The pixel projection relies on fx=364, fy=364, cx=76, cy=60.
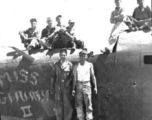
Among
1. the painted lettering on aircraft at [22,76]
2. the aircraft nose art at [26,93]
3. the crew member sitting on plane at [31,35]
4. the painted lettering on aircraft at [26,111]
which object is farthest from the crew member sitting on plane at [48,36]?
the painted lettering on aircraft at [26,111]

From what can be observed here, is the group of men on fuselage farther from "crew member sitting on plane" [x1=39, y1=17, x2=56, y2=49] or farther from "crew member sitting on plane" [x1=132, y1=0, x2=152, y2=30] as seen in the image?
"crew member sitting on plane" [x1=132, y1=0, x2=152, y2=30]

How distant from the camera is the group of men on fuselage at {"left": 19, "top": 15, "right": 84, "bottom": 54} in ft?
43.5

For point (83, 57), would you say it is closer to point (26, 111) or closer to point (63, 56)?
point (63, 56)

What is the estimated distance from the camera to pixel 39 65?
43.6 feet

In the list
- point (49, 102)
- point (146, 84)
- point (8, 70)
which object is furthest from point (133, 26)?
point (8, 70)

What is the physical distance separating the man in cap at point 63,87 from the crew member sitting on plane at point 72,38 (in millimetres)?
741

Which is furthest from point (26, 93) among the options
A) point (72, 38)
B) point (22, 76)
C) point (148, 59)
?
point (148, 59)

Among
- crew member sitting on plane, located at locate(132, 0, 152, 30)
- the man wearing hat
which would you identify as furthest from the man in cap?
crew member sitting on plane, located at locate(132, 0, 152, 30)

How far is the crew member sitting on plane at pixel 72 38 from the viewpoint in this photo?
13.2 meters

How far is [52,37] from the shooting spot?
532 inches

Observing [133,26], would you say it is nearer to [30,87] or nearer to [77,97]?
[77,97]

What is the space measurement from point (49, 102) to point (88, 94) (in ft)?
5.96

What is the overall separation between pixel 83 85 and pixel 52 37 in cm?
248

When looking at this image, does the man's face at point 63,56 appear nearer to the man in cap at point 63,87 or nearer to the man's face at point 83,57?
the man in cap at point 63,87
